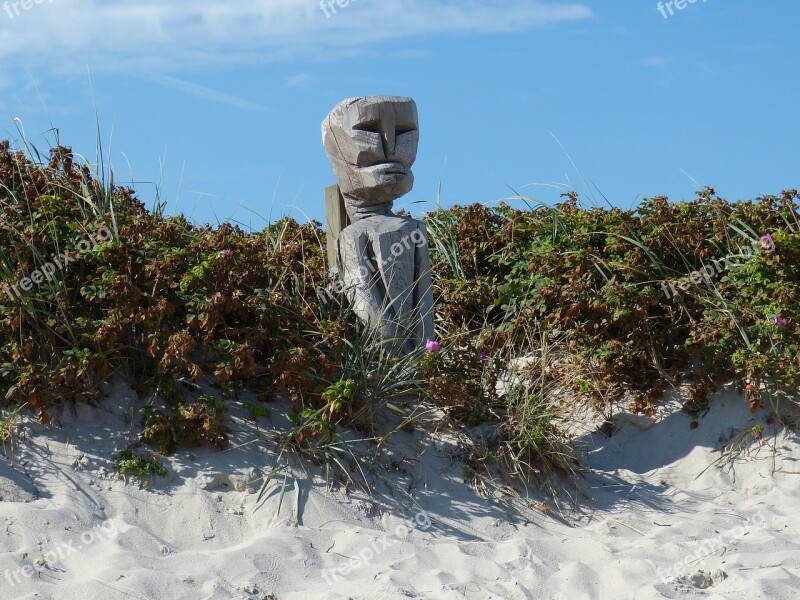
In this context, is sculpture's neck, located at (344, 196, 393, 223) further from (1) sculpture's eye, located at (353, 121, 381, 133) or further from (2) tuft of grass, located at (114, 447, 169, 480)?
(2) tuft of grass, located at (114, 447, 169, 480)

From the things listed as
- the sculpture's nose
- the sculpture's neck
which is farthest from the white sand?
the sculpture's nose

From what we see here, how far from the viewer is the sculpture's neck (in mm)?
7543

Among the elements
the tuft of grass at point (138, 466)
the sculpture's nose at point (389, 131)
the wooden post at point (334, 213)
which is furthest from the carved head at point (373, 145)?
the tuft of grass at point (138, 466)

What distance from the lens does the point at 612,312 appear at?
775 centimetres

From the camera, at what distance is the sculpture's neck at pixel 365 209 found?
297 inches

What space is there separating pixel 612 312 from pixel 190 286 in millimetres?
2997

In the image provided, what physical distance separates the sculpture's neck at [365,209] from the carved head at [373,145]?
16 mm

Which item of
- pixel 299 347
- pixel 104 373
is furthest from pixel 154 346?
pixel 299 347

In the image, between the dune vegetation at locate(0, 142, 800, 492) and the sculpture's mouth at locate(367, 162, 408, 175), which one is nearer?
the dune vegetation at locate(0, 142, 800, 492)

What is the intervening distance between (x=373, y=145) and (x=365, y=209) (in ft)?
1.55

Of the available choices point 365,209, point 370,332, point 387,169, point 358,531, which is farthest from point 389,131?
point 358,531

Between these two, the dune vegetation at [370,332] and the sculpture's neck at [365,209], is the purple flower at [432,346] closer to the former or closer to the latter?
the dune vegetation at [370,332]

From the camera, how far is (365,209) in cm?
755

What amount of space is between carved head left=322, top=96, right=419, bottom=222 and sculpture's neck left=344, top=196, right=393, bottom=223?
2 cm
